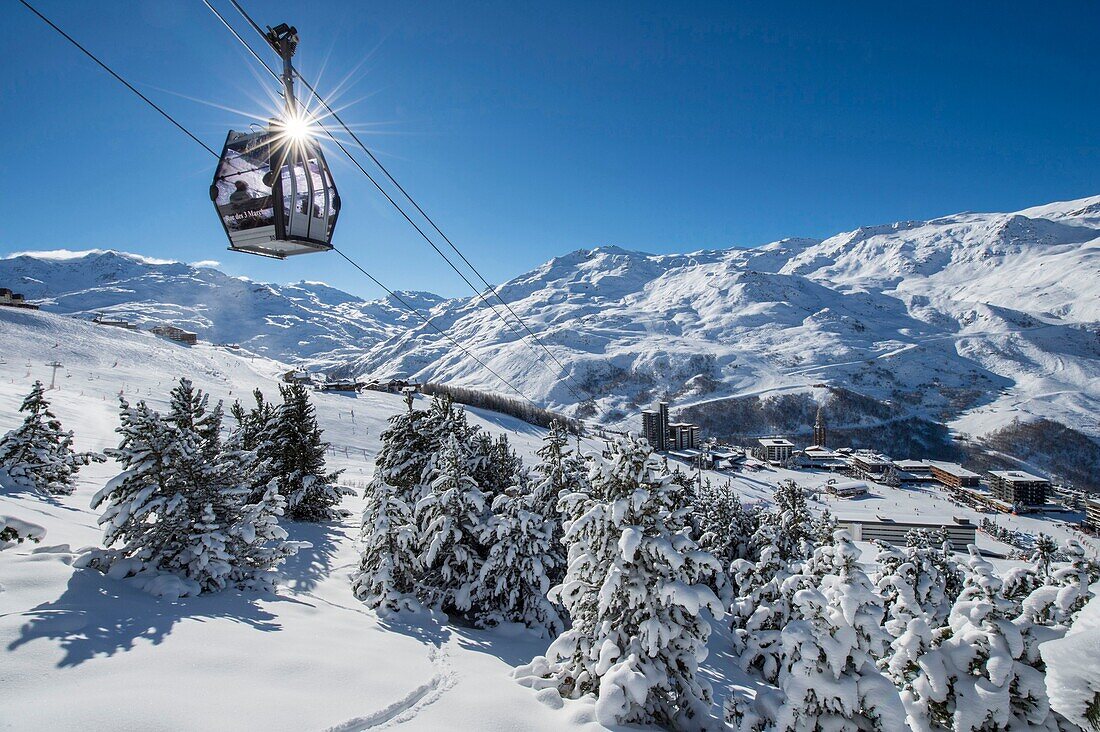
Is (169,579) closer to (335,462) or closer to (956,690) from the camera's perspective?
(956,690)

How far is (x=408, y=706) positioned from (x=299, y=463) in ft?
66.2

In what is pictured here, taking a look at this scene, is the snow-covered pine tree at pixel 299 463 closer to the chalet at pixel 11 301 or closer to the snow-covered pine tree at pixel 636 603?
the snow-covered pine tree at pixel 636 603

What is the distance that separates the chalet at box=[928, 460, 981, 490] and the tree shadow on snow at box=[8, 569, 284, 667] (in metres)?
121

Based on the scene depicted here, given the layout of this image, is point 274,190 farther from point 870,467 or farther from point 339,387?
point 870,467

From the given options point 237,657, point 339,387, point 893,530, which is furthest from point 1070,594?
point 339,387

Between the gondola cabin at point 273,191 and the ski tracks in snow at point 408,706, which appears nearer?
the ski tracks in snow at point 408,706

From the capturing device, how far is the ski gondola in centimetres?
985

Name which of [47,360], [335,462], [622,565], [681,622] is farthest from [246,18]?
[47,360]

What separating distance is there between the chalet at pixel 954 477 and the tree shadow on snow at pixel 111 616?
12102 cm

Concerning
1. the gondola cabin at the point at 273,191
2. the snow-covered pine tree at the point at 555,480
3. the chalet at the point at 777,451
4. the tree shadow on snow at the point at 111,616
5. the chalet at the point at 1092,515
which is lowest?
the chalet at the point at 1092,515

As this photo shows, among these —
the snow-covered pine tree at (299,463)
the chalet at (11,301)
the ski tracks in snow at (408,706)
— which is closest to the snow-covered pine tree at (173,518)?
the ski tracks in snow at (408,706)

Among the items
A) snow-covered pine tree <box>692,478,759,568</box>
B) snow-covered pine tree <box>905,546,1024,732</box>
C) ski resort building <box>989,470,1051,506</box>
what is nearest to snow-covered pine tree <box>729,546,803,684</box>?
snow-covered pine tree <box>692,478,759,568</box>

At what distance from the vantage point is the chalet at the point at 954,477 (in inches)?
3757

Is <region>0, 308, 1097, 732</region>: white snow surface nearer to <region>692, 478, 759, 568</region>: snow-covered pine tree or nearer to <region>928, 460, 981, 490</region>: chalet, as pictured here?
<region>692, 478, 759, 568</region>: snow-covered pine tree
